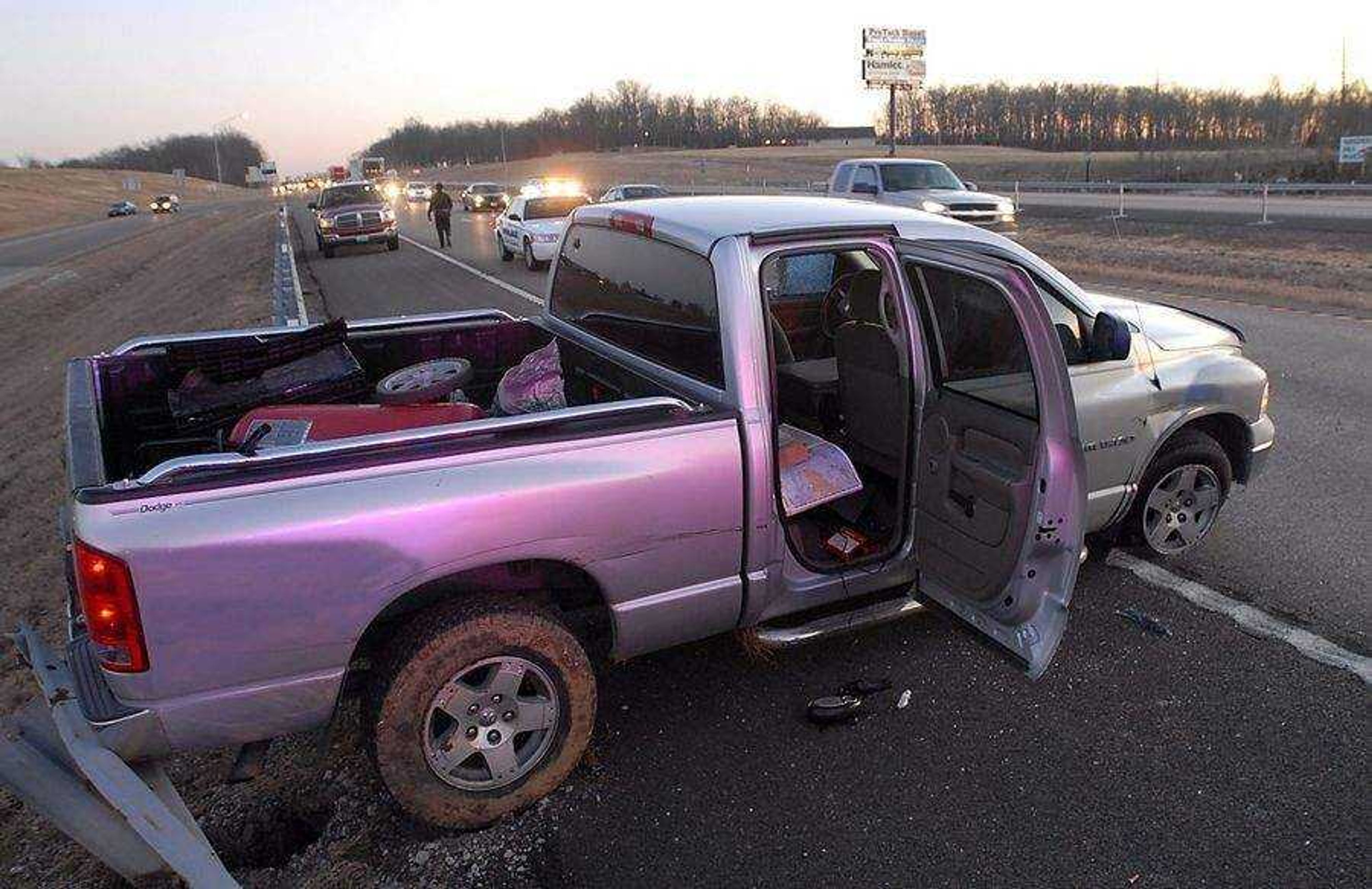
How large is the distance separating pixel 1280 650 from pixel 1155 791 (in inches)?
50.6

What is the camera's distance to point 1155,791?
3.30 meters

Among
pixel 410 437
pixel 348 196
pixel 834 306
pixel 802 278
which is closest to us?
pixel 410 437

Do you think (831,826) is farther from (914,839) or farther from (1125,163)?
(1125,163)

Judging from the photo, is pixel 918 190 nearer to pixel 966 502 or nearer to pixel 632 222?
pixel 632 222

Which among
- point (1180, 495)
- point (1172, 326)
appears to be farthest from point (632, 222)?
point (1180, 495)

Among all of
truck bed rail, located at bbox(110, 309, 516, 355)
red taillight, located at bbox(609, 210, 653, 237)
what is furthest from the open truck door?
truck bed rail, located at bbox(110, 309, 516, 355)

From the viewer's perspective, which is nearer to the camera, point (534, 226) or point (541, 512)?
point (541, 512)

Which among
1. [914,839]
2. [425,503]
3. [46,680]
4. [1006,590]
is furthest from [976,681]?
[46,680]

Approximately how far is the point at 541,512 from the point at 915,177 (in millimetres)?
19586

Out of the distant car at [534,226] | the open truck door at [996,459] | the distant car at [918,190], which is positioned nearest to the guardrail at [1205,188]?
the distant car at [918,190]

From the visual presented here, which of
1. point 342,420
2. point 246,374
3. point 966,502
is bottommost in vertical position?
point 966,502

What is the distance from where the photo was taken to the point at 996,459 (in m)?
3.61

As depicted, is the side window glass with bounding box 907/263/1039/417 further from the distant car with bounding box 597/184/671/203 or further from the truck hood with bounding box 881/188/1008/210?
the distant car with bounding box 597/184/671/203

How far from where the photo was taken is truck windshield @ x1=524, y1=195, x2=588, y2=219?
69.1ft
